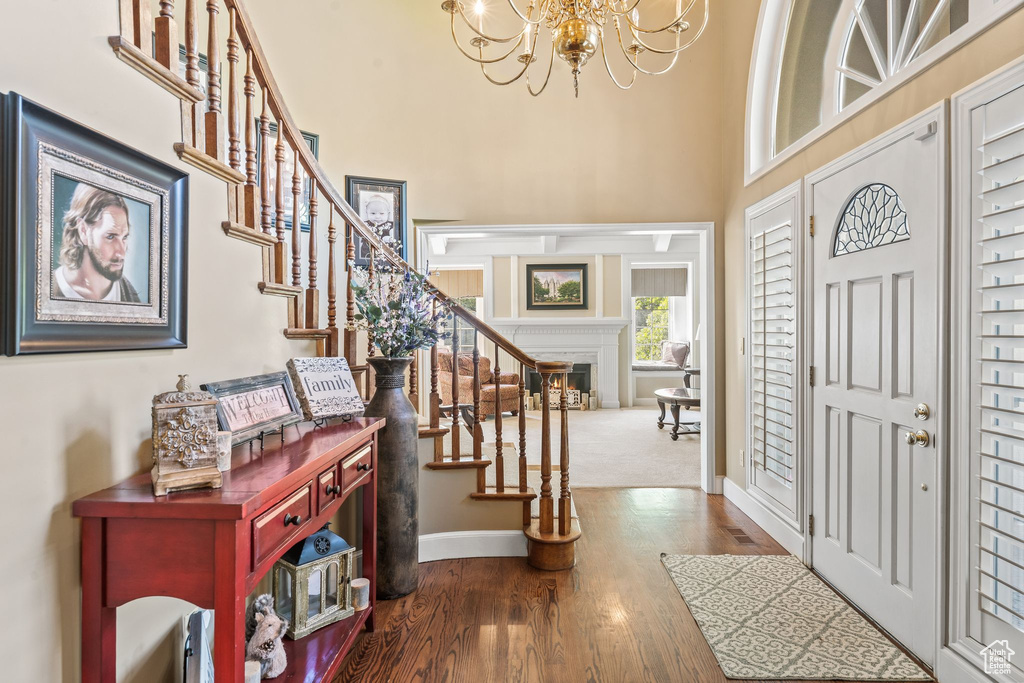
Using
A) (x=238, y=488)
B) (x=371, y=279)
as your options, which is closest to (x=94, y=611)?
(x=238, y=488)

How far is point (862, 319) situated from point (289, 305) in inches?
98.5

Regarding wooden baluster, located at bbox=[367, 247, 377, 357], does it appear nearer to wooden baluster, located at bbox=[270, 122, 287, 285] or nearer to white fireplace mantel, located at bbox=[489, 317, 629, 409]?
wooden baluster, located at bbox=[270, 122, 287, 285]

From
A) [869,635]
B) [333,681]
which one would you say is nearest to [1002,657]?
[869,635]

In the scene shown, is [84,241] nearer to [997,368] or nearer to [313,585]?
[313,585]

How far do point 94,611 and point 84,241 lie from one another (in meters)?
0.84

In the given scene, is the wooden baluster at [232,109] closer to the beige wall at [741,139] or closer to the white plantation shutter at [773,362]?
the beige wall at [741,139]

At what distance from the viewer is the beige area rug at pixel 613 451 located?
4.25 metres

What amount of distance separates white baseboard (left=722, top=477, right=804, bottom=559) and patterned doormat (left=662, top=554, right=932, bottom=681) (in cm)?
9

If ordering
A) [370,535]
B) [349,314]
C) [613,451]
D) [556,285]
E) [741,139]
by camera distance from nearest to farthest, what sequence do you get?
1. [370,535]
2. [349,314]
3. [741,139]
4. [613,451]
5. [556,285]

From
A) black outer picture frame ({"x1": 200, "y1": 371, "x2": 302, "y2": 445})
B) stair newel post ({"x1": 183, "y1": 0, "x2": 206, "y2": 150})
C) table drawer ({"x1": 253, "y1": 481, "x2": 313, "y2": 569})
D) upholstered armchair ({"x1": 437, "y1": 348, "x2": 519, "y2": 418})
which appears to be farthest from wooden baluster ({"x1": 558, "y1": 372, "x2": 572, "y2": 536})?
upholstered armchair ({"x1": 437, "y1": 348, "x2": 519, "y2": 418})

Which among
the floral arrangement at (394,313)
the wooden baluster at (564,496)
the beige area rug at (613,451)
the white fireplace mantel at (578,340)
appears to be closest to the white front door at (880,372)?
the wooden baluster at (564,496)

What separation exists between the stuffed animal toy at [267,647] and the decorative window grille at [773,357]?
262cm

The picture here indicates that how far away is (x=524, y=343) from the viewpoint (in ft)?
25.8

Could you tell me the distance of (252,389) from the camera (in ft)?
5.42
